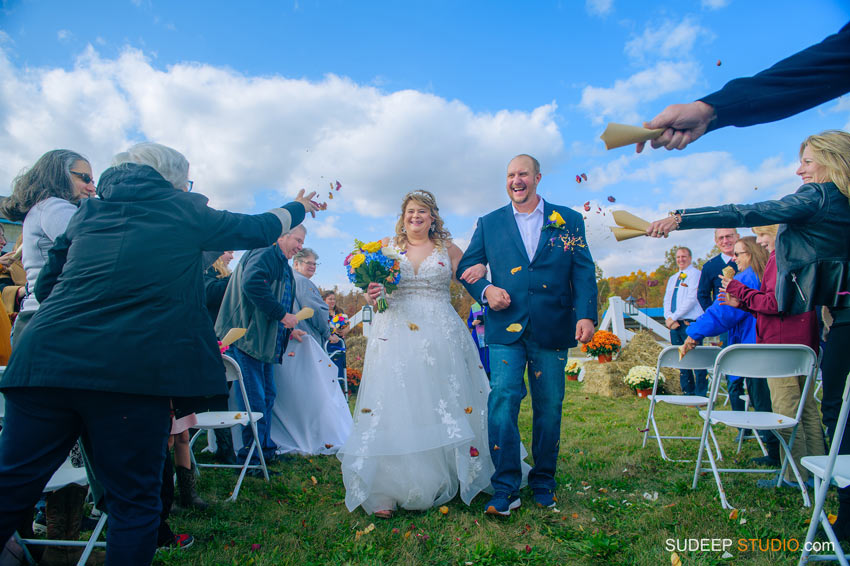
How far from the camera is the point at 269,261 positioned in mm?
4840

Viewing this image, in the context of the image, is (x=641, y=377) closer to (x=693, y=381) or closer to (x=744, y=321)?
(x=693, y=381)

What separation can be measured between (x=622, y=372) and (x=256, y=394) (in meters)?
7.07

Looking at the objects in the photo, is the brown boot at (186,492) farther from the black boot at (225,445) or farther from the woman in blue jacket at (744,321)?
the woman in blue jacket at (744,321)

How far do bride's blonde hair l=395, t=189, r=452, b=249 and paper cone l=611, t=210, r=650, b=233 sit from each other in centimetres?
239

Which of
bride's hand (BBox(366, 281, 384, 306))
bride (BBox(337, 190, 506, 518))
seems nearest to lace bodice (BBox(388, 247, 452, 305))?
bride (BBox(337, 190, 506, 518))

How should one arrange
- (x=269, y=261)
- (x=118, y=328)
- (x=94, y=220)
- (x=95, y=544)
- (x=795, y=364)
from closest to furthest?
(x=118, y=328) → (x=94, y=220) → (x=95, y=544) → (x=795, y=364) → (x=269, y=261)

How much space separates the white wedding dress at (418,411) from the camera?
3.38 m

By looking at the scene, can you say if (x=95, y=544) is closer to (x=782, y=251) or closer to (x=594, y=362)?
(x=782, y=251)

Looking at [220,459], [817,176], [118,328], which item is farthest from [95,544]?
[817,176]

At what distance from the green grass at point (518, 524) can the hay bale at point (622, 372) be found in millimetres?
4766

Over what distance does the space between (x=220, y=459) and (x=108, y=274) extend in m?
3.63

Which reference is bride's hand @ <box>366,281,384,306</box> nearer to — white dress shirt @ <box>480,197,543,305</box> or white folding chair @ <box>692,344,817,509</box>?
white dress shirt @ <box>480,197,543,305</box>

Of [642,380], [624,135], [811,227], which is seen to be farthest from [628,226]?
[642,380]

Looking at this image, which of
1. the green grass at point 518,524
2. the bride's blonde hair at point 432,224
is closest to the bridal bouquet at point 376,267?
the bride's blonde hair at point 432,224
